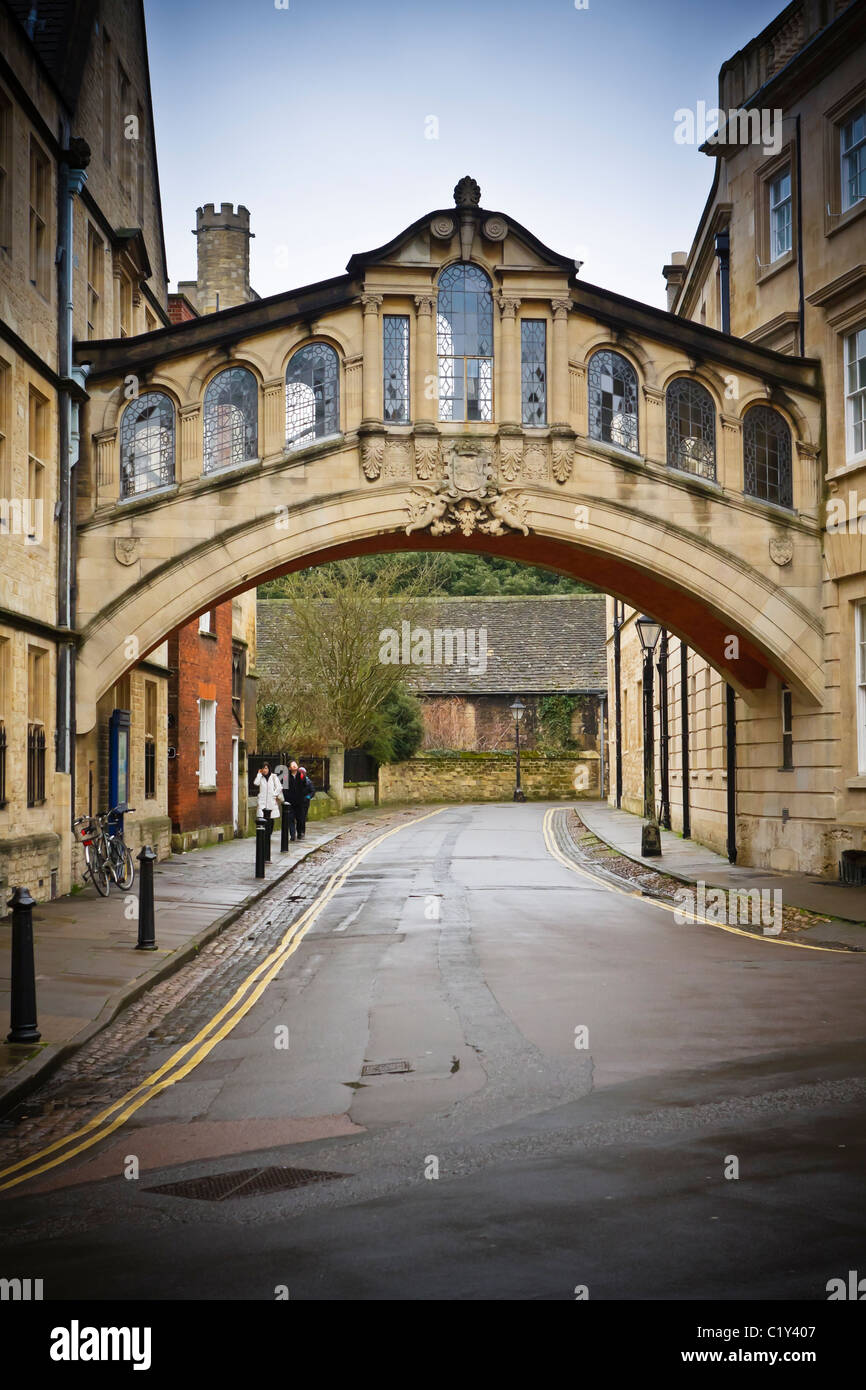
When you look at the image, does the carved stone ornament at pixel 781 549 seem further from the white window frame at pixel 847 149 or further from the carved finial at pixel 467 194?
the carved finial at pixel 467 194

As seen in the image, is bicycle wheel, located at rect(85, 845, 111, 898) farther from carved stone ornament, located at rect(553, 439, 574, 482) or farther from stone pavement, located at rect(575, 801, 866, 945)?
carved stone ornament, located at rect(553, 439, 574, 482)

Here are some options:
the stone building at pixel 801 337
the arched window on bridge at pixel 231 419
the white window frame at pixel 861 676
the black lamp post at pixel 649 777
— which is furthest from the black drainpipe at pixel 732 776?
the arched window on bridge at pixel 231 419

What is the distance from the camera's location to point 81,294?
21031 millimetres

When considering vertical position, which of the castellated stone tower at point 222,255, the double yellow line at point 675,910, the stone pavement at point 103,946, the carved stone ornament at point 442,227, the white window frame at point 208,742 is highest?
the castellated stone tower at point 222,255

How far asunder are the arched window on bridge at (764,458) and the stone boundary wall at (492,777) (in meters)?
35.4

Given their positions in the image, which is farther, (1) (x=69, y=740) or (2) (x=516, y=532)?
(2) (x=516, y=532)

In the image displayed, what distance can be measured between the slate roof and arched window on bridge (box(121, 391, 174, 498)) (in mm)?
34452

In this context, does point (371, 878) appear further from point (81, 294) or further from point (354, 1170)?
point (354, 1170)

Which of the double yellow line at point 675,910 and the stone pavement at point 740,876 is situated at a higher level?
the stone pavement at point 740,876

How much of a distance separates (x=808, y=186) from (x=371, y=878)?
44.4 ft

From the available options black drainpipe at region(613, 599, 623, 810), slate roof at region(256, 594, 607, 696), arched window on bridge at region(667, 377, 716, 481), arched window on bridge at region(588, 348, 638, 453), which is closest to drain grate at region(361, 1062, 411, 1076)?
arched window on bridge at region(588, 348, 638, 453)

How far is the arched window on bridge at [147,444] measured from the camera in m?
21.2

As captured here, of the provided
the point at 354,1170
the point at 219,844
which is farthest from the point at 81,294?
the point at 354,1170

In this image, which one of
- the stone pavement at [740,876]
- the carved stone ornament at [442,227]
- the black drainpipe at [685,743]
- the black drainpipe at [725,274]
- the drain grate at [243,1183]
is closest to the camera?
the drain grate at [243,1183]
